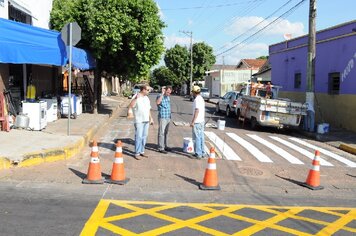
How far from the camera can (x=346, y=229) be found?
568cm

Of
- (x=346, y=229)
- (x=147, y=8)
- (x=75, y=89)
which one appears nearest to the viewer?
(x=346, y=229)

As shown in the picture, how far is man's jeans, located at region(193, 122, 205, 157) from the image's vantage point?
32.4 feet

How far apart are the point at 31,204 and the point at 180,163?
13.7ft

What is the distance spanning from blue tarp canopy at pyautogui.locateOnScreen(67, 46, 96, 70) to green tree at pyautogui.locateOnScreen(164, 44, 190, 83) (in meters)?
57.3

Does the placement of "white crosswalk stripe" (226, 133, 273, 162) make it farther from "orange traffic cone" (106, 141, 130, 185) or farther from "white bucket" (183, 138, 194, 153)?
"orange traffic cone" (106, 141, 130, 185)

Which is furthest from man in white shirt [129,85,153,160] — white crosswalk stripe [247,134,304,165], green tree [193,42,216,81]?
green tree [193,42,216,81]

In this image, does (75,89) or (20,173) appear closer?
(20,173)

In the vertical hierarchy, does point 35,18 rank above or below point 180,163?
above

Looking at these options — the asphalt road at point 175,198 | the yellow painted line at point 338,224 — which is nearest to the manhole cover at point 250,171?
the asphalt road at point 175,198

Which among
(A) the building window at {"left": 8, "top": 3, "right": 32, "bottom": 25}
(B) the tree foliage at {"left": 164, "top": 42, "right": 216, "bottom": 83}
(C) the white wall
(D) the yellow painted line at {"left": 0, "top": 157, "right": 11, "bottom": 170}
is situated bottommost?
(D) the yellow painted line at {"left": 0, "top": 157, "right": 11, "bottom": 170}

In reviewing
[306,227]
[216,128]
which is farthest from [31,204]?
[216,128]

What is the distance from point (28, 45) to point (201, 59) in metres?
62.8

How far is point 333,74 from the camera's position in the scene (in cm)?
2020

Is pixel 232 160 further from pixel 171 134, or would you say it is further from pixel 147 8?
pixel 147 8
